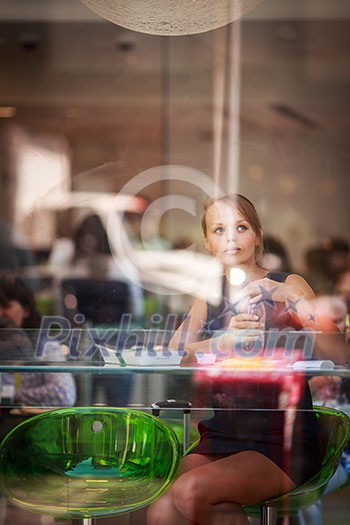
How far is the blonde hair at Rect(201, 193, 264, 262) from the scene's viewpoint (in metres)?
2.32

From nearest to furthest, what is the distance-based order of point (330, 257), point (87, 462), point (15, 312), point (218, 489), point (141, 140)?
point (218, 489) < point (87, 462) < point (15, 312) < point (330, 257) < point (141, 140)

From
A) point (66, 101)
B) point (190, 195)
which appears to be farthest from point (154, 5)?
point (66, 101)

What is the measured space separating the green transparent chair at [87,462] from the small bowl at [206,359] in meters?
0.19

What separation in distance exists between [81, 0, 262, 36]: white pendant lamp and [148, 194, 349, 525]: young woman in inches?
19.1

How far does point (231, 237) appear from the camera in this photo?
229 cm

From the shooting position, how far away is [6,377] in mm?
2207

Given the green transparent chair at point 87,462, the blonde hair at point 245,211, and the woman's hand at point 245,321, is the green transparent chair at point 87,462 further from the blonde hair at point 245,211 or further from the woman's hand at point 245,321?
the blonde hair at point 245,211

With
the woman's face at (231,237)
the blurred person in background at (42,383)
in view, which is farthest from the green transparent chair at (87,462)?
the woman's face at (231,237)

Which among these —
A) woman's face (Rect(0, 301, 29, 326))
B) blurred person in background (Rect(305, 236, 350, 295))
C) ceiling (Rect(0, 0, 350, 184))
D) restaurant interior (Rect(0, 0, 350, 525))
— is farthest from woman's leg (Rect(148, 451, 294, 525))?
ceiling (Rect(0, 0, 350, 184))

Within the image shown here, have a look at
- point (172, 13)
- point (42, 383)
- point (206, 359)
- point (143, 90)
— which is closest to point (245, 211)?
point (206, 359)

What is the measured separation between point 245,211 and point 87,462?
2.55 feet

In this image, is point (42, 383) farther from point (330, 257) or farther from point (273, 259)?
point (330, 257)

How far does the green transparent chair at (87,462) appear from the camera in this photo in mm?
2164

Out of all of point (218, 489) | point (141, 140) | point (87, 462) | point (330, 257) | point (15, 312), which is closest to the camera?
point (218, 489)
